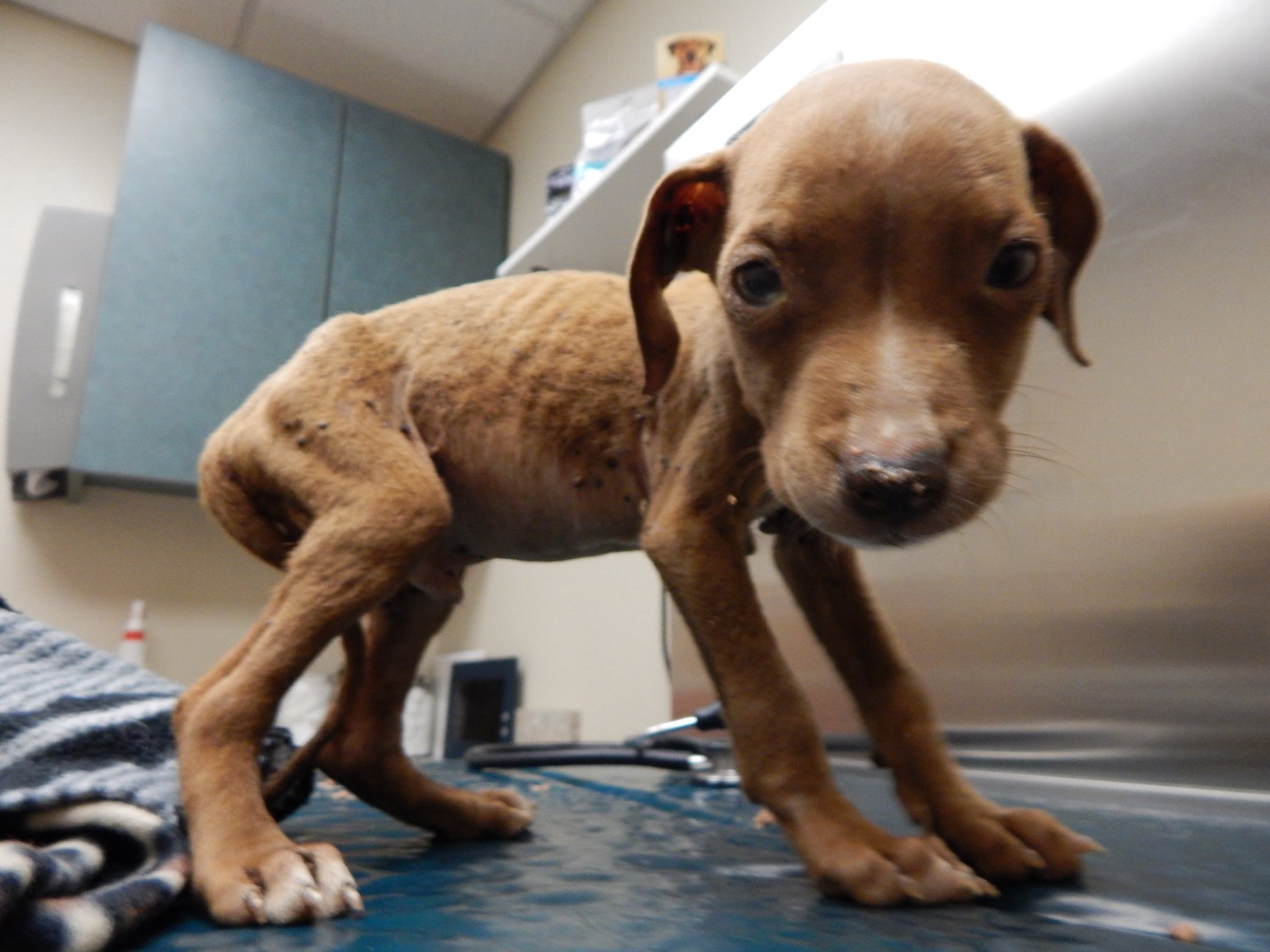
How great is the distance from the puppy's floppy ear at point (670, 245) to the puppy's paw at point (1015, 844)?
483 mm

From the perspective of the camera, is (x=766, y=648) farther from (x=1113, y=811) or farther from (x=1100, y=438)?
(x=1100, y=438)

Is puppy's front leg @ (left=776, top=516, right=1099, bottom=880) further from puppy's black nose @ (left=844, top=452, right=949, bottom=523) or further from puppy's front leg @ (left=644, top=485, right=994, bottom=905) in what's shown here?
puppy's black nose @ (left=844, top=452, right=949, bottom=523)

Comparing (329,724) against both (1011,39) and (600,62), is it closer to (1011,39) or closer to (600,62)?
(1011,39)

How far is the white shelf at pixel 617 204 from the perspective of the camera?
5.33 ft

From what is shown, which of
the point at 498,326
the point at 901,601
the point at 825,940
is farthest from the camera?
the point at 901,601

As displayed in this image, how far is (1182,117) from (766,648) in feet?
3.25

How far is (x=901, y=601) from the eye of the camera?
1.47 m

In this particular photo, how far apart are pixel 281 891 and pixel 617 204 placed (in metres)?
1.60

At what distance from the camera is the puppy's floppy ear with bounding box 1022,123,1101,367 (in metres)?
0.71

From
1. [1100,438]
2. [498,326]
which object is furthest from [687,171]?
[1100,438]

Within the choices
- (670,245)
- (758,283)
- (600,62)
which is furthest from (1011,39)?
(600,62)

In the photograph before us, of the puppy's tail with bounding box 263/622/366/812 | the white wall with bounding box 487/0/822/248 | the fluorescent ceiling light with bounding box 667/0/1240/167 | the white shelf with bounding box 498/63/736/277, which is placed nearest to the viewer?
the puppy's tail with bounding box 263/622/366/812

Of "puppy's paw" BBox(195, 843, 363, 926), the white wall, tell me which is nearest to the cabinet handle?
the white wall

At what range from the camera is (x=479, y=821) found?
953 millimetres
